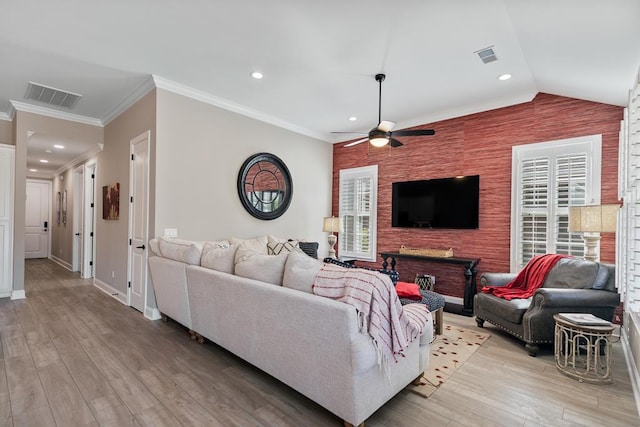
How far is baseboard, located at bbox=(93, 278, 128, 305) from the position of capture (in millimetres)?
4535

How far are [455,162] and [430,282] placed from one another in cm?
191

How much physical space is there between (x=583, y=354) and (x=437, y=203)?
258 cm

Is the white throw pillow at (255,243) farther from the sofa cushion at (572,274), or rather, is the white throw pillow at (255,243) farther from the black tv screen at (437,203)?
the sofa cushion at (572,274)

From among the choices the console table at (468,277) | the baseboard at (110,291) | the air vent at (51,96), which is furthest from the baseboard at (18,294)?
the console table at (468,277)

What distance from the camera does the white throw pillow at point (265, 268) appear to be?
2.36 metres

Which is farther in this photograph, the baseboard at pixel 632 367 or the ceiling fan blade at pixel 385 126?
the ceiling fan blade at pixel 385 126

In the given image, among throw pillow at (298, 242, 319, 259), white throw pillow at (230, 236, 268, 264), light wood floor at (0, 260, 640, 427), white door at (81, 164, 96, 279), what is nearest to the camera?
light wood floor at (0, 260, 640, 427)

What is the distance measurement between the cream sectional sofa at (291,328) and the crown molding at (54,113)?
3692 millimetres

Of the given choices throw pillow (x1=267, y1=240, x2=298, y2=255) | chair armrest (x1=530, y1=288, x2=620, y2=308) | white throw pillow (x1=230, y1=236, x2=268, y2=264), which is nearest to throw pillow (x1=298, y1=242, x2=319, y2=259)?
throw pillow (x1=267, y1=240, x2=298, y2=255)

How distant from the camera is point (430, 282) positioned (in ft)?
15.9

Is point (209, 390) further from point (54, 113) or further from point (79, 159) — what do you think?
point (79, 159)

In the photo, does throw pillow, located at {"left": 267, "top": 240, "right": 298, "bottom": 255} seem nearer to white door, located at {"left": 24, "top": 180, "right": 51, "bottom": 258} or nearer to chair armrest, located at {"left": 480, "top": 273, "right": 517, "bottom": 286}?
chair armrest, located at {"left": 480, "top": 273, "right": 517, "bottom": 286}

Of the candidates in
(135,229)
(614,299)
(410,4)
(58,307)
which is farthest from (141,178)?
(614,299)

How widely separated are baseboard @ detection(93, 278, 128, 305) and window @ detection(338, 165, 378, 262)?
12.4 feet
